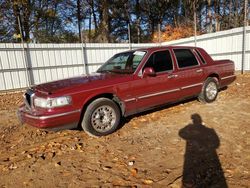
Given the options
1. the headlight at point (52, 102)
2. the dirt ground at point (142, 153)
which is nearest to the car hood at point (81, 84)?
the headlight at point (52, 102)

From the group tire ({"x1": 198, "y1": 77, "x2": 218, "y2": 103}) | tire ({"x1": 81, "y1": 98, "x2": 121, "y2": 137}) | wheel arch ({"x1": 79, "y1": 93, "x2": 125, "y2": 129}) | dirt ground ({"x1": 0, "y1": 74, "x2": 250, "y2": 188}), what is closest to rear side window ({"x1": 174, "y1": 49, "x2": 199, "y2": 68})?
tire ({"x1": 198, "y1": 77, "x2": 218, "y2": 103})

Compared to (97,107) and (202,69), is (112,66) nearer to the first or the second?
(97,107)

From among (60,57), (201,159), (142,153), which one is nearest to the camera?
(201,159)

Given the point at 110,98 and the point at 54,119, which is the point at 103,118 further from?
the point at 54,119

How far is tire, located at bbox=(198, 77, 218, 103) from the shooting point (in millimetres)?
6848

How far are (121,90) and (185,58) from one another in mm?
2306

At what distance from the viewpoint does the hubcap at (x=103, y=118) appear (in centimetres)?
486

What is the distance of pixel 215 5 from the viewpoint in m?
29.1

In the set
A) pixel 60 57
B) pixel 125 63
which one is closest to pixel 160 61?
pixel 125 63

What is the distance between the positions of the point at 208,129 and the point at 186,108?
1.70 meters

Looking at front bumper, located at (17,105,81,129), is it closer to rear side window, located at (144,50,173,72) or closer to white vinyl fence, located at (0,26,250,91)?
rear side window, located at (144,50,173,72)

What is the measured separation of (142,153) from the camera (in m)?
4.11

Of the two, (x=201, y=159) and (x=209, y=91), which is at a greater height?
(x=209, y=91)

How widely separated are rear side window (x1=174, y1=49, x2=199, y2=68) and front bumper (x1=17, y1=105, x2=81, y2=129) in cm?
305
